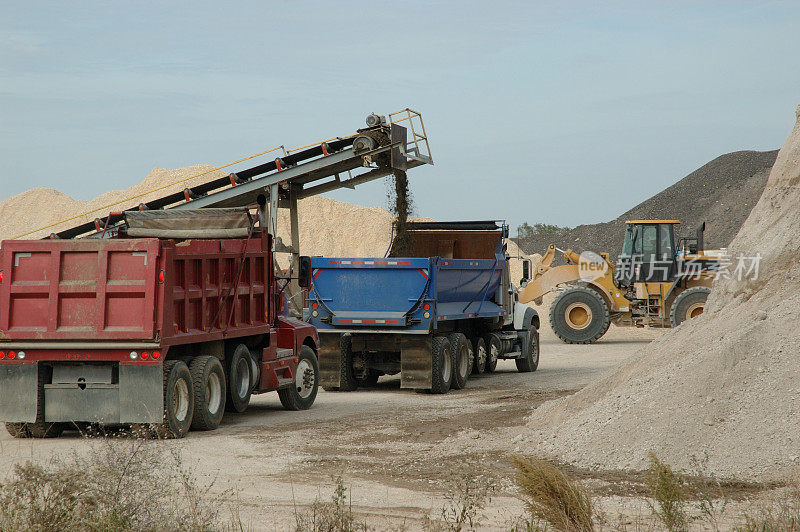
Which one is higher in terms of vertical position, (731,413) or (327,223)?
(327,223)

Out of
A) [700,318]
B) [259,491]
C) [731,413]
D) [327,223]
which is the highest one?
[327,223]

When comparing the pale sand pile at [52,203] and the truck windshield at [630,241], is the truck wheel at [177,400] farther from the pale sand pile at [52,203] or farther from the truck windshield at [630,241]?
the pale sand pile at [52,203]

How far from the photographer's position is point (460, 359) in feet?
56.1

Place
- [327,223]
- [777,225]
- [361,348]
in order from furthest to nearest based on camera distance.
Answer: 1. [327,223]
2. [361,348]
3. [777,225]

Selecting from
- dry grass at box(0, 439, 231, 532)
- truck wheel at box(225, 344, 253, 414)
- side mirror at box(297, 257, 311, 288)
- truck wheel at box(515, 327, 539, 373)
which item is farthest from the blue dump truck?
dry grass at box(0, 439, 231, 532)

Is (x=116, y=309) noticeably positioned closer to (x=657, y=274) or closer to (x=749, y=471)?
(x=749, y=471)

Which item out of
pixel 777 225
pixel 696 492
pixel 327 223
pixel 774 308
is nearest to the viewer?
pixel 696 492

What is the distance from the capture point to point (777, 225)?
38.8 feet

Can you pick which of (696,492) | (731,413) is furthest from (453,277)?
(696,492)

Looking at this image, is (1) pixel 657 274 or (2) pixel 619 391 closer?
(2) pixel 619 391

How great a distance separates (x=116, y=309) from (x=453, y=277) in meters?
7.39

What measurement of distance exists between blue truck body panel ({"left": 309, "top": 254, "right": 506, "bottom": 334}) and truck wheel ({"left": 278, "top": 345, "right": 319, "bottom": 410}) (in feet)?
4.90

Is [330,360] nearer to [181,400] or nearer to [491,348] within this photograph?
[491,348]

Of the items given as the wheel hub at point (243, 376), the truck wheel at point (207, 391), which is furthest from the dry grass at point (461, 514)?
the wheel hub at point (243, 376)
